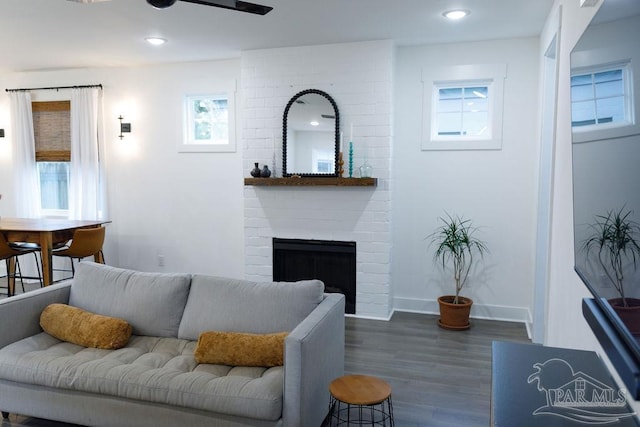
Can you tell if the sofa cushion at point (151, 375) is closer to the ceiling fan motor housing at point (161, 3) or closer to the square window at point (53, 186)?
the ceiling fan motor housing at point (161, 3)

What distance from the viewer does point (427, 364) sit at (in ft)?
11.3

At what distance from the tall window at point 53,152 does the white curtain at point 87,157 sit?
0.20 metres

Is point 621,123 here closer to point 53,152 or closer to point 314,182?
point 314,182

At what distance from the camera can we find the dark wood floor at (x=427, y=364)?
272cm

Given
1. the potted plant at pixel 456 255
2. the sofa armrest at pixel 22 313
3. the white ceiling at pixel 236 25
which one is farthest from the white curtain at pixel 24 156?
the potted plant at pixel 456 255

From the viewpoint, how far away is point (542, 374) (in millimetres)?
1490

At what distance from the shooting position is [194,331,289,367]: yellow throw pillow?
7.82 feet

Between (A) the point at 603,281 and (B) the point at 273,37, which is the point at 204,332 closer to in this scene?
(A) the point at 603,281

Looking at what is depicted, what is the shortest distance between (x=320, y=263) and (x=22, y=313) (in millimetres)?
2641

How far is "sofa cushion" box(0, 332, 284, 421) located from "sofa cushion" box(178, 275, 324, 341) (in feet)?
0.57

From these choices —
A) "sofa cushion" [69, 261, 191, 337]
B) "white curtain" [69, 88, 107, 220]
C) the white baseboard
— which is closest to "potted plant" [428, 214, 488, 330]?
the white baseboard

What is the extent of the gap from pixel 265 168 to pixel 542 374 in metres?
3.52

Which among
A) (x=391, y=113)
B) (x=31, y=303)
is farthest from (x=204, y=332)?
(x=391, y=113)

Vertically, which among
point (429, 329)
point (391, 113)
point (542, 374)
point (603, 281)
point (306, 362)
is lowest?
point (429, 329)
